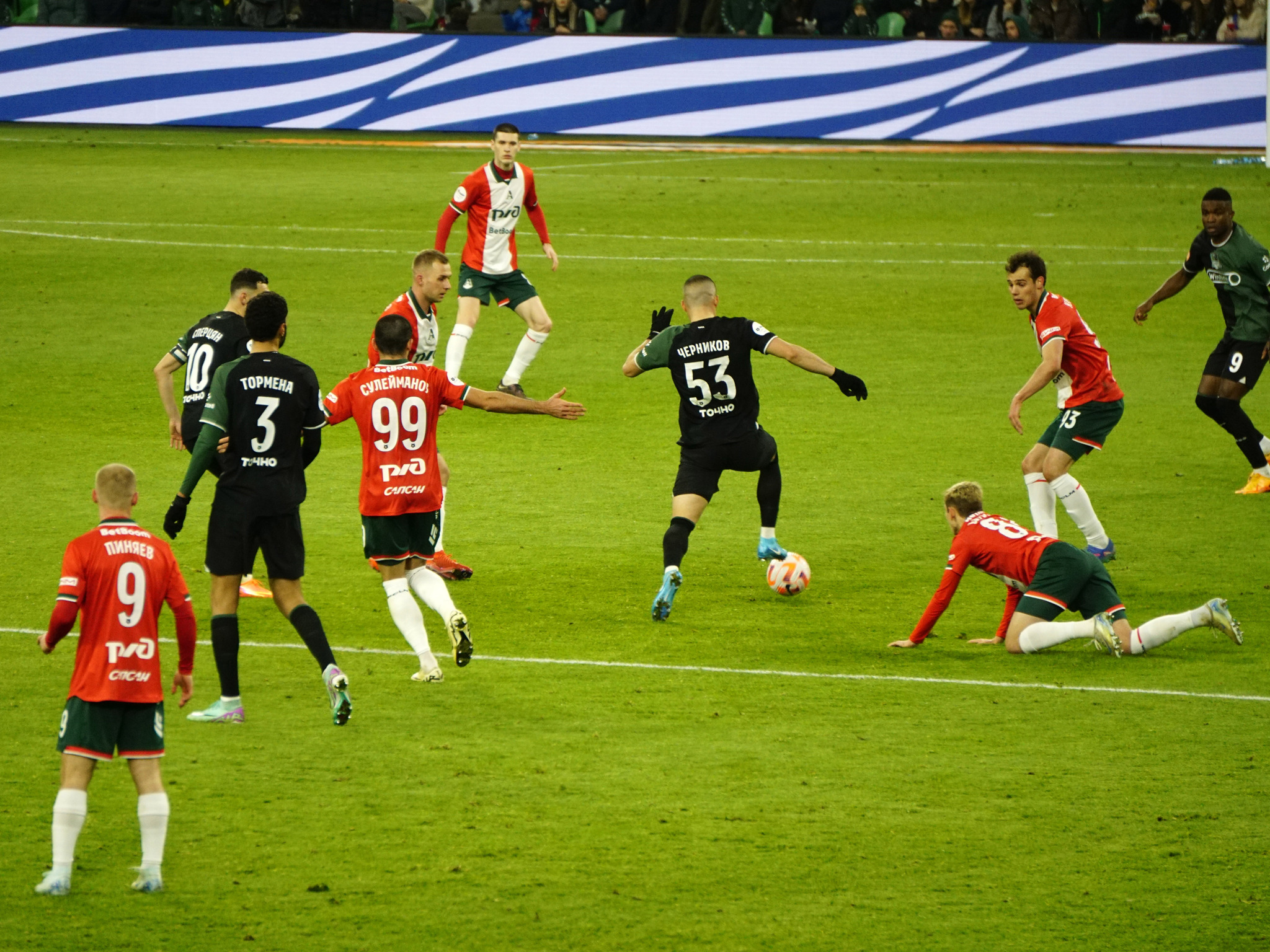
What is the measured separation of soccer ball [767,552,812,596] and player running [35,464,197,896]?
16.7ft

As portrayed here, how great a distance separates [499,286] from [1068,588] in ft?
27.7

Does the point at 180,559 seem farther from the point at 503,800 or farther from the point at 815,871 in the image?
the point at 815,871

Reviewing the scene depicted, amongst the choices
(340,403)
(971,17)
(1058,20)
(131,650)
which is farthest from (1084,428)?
(971,17)

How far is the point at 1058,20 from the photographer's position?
31.8m

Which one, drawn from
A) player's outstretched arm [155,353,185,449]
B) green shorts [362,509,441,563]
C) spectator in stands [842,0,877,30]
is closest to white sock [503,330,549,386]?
player's outstretched arm [155,353,185,449]

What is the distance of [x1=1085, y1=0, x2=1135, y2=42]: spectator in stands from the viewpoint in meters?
31.6

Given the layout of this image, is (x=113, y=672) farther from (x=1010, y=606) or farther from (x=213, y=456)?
(x=1010, y=606)

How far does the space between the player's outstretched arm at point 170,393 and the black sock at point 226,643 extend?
2.24 m

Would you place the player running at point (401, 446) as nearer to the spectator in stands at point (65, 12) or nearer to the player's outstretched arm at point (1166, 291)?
the player's outstretched arm at point (1166, 291)

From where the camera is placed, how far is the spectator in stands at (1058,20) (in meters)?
31.7

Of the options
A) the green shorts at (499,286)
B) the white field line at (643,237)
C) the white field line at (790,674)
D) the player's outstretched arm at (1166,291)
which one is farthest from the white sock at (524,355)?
the white field line at (643,237)

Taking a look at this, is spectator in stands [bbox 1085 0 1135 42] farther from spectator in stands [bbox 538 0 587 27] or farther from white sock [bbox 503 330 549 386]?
white sock [bbox 503 330 549 386]

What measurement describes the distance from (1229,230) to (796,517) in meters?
4.20

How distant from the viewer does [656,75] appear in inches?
1294
